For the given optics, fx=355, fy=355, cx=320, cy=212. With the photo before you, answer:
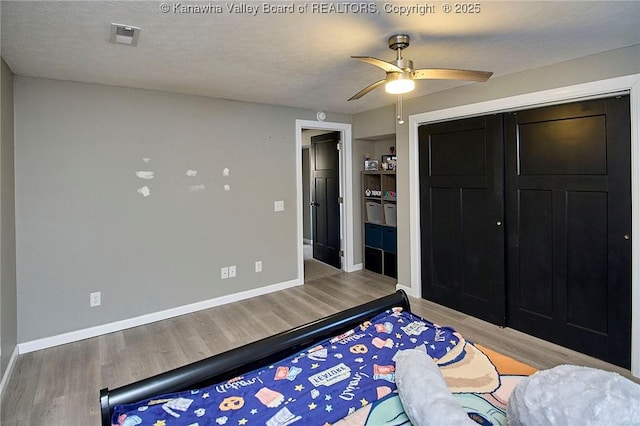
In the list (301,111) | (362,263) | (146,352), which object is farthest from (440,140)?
(146,352)

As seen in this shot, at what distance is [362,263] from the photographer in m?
5.42

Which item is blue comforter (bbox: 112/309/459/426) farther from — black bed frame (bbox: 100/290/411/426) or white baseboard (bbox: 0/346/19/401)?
white baseboard (bbox: 0/346/19/401)

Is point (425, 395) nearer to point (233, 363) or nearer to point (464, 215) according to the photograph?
point (233, 363)

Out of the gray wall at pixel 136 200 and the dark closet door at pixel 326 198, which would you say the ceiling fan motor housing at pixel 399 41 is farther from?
the dark closet door at pixel 326 198

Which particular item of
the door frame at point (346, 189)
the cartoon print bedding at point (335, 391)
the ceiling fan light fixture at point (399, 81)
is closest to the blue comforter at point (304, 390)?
the cartoon print bedding at point (335, 391)

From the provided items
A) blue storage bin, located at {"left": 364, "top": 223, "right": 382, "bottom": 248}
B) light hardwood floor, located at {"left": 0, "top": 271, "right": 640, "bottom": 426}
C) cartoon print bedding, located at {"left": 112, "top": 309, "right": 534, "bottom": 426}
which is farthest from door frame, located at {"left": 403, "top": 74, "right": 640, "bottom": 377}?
blue storage bin, located at {"left": 364, "top": 223, "right": 382, "bottom": 248}

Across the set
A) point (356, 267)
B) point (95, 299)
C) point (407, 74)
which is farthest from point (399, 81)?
point (356, 267)

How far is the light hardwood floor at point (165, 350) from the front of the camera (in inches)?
90.5

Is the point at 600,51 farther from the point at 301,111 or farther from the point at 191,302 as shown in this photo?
the point at 191,302

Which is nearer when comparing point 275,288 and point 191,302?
point 191,302

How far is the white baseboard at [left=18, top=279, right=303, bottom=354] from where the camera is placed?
9.96ft

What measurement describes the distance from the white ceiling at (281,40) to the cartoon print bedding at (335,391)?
1.78 meters

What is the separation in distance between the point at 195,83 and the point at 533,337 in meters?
3.80

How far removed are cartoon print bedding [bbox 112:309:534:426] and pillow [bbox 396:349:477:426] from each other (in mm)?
89
